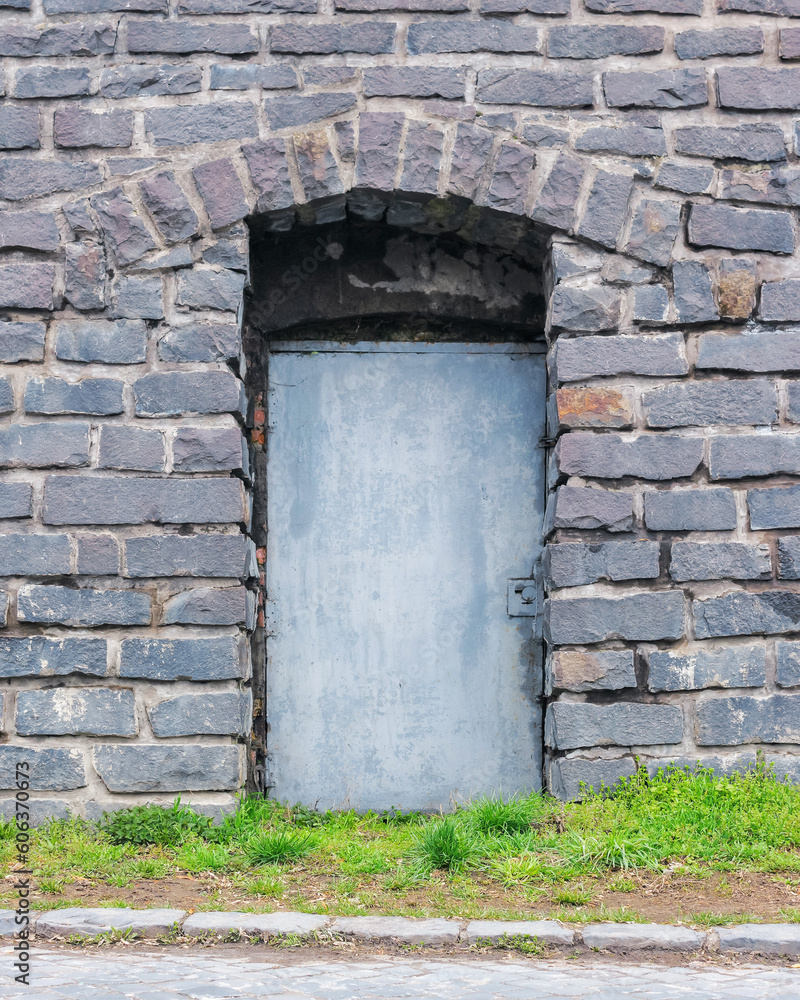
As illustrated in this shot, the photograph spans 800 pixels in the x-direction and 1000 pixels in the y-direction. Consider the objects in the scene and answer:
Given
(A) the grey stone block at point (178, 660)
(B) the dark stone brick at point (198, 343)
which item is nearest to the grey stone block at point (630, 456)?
(B) the dark stone brick at point (198, 343)

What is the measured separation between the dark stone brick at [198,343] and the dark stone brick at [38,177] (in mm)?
772

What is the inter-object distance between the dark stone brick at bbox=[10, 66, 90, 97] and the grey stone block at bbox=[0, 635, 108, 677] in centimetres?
235

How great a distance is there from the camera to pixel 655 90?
4047mm

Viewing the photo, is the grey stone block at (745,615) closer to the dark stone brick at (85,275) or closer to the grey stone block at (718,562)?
the grey stone block at (718,562)

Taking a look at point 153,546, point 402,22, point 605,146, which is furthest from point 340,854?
point 402,22

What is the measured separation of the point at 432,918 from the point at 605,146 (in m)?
3.18

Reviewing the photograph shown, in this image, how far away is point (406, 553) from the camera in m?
4.43

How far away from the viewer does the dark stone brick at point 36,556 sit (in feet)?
12.5

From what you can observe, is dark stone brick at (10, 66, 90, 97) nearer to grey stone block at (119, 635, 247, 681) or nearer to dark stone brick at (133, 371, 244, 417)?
dark stone brick at (133, 371, 244, 417)

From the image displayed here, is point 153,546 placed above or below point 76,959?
above

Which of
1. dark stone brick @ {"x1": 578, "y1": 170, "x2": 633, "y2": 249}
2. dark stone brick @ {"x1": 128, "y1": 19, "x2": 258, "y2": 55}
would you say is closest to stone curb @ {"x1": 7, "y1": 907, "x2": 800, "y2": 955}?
dark stone brick @ {"x1": 578, "y1": 170, "x2": 633, "y2": 249}

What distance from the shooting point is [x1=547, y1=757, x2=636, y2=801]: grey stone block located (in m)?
3.74

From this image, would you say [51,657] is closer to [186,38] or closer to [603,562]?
[603,562]

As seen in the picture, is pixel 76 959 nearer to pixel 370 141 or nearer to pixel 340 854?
pixel 340 854
